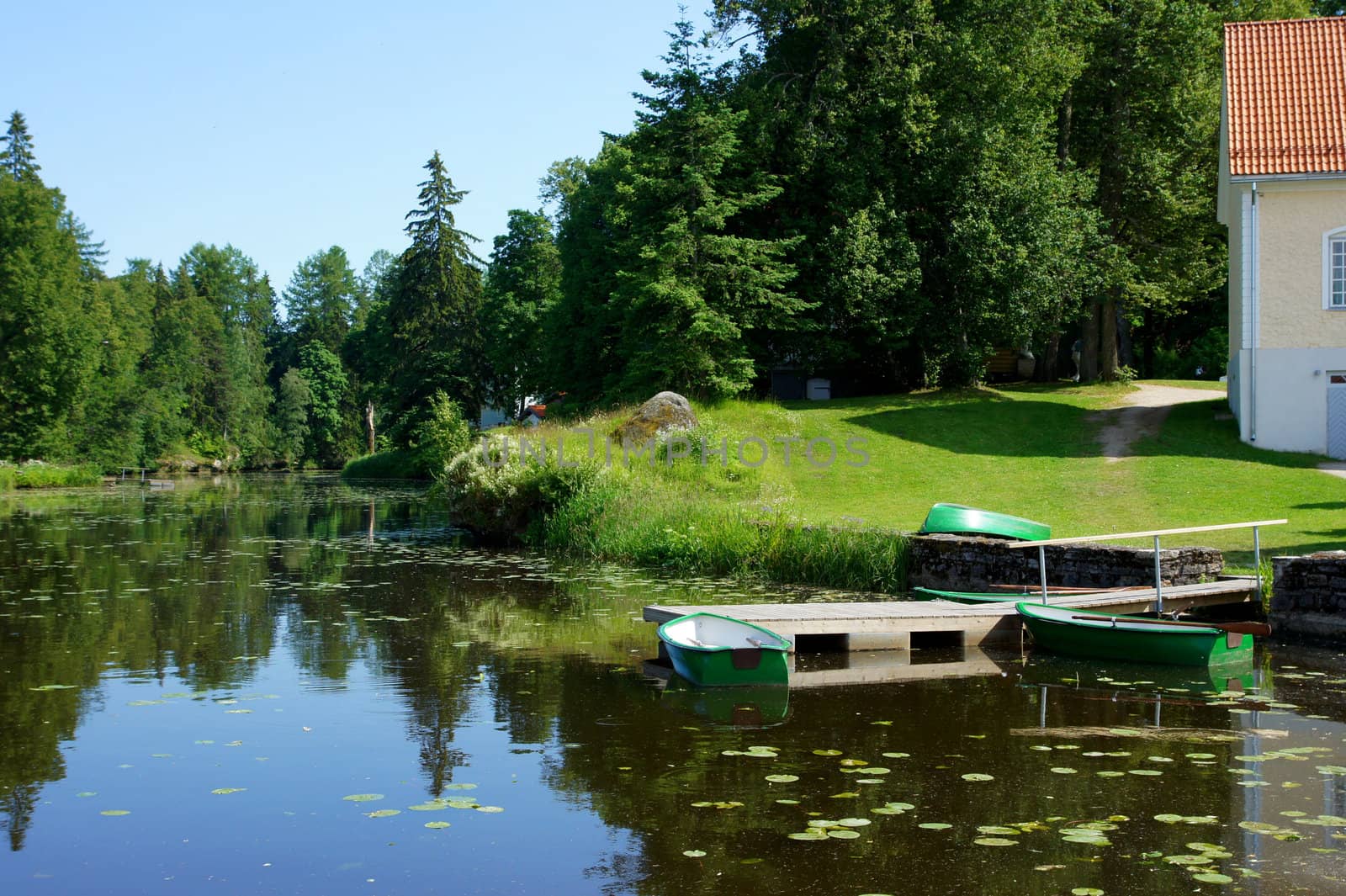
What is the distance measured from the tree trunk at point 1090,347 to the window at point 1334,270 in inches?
492

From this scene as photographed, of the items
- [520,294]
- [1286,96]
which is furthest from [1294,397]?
[520,294]

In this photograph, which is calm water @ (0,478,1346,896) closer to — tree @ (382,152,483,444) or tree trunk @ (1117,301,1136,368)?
tree trunk @ (1117,301,1136,368)

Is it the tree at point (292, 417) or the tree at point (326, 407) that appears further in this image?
the tree at point (326, 407)

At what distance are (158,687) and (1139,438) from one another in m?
24.4

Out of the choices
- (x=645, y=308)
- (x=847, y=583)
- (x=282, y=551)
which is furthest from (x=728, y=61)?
(x=847, y=583)

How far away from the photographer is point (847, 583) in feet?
61.2

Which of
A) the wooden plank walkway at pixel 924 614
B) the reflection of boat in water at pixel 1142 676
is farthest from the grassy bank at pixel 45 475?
the reflection of boat in water at pixel 1142 676

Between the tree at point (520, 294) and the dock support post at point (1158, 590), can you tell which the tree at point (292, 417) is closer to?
the tree at point (520, 294)

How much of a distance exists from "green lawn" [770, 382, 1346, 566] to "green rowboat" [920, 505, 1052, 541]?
2.35m

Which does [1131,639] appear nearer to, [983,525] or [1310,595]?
[1310,595]

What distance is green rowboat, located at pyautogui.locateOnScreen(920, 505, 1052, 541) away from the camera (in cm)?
1783

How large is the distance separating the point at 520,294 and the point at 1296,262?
38239 millimetres

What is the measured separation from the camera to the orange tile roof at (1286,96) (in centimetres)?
2797

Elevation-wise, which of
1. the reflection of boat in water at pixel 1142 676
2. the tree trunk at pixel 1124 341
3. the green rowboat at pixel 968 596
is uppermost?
the tree trunk at pixel 1124 341
